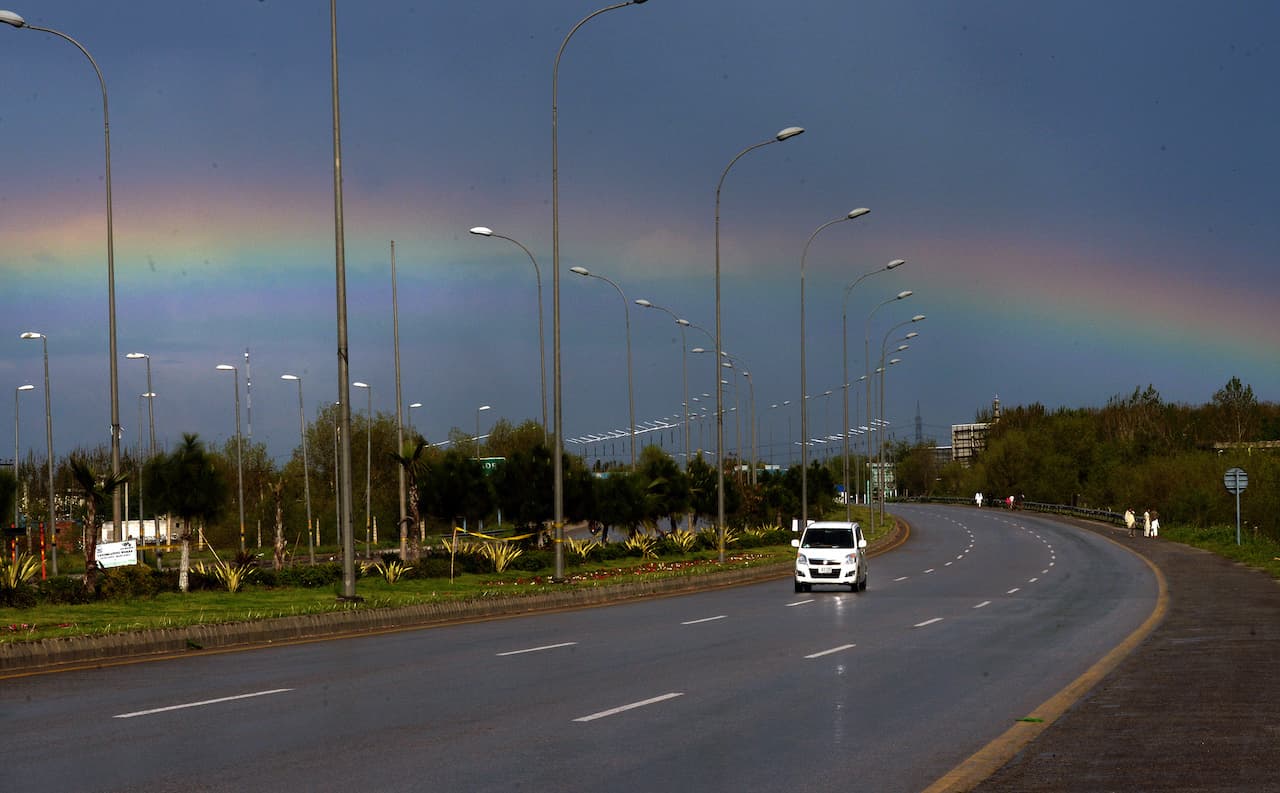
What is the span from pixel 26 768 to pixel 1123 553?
55.4 meters

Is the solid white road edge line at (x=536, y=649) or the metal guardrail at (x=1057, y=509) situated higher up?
the solid white road edge line at (x=536, y=649)

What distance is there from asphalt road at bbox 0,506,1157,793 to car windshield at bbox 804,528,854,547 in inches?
418

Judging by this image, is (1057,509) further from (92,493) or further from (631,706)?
(631,706)

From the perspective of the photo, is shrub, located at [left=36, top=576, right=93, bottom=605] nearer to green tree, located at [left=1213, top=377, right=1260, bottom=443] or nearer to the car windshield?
the car windshield

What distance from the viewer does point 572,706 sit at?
14.1 metres

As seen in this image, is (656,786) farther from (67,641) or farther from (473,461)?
(473,461)

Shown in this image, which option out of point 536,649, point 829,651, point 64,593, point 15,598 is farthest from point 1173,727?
point 64,593

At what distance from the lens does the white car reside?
36.4 m

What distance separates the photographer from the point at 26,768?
34.7 ft

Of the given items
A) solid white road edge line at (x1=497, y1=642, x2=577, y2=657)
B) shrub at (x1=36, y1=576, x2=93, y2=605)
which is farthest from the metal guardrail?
solid white road edge line at (x1=497, y1=642, x2=577, y2=657)

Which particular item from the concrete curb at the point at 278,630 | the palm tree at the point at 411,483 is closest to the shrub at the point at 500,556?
the palm tree at the point at 411,483

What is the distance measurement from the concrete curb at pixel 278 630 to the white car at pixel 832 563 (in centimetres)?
353

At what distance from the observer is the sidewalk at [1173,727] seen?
9.41 meters

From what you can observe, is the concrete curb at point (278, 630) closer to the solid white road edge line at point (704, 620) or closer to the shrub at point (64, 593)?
the solid white road edge line at point (704, 620)
